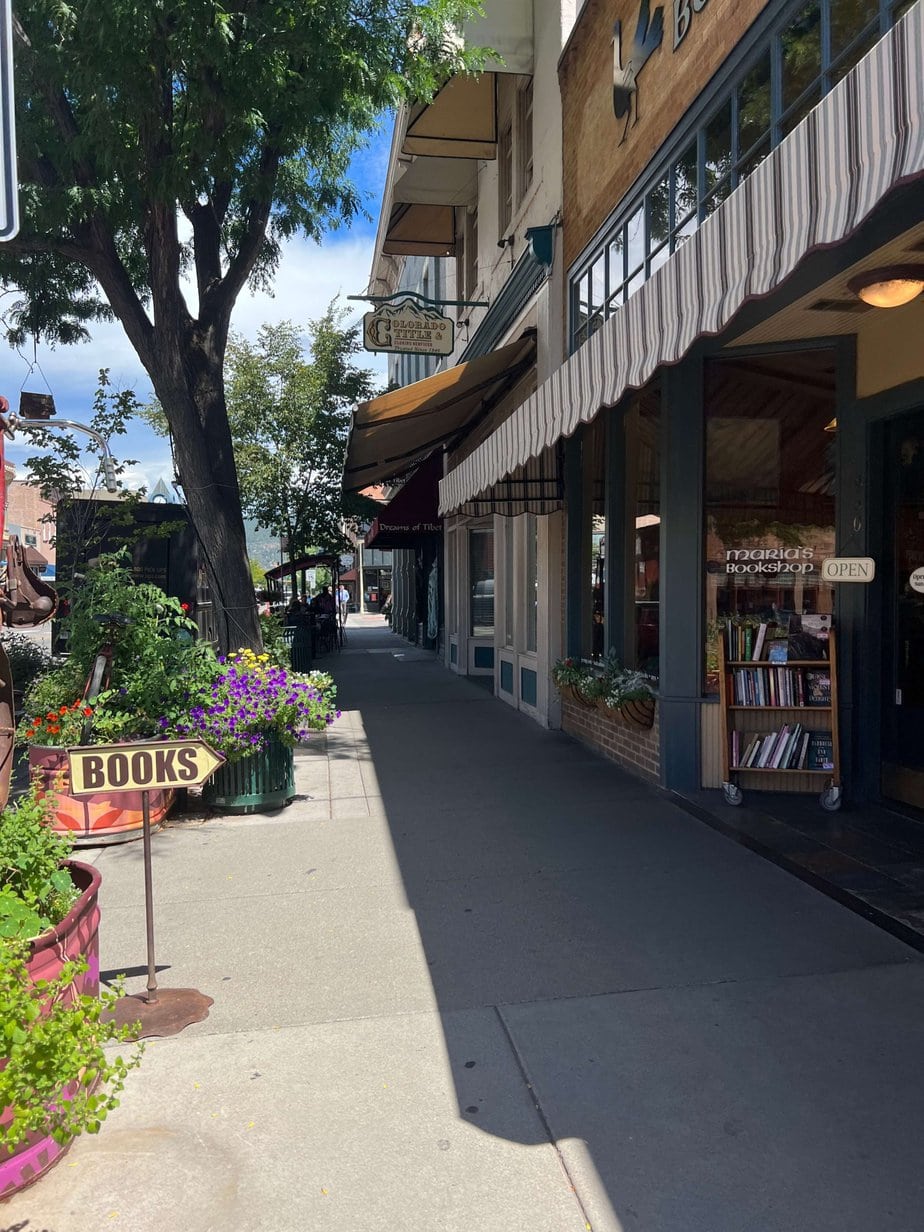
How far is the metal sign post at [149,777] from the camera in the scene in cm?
368

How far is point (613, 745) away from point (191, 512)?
4.58m

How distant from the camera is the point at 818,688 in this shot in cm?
652

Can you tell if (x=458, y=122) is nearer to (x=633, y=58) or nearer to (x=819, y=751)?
(x=633, y=58)

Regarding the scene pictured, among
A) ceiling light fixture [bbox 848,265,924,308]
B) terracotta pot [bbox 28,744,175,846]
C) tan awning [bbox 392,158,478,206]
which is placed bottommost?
terracotta pot [bbox 28,744,175,846]

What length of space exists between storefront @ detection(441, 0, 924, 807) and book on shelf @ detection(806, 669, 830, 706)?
116 mm

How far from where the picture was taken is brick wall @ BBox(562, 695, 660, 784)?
7.46 metres

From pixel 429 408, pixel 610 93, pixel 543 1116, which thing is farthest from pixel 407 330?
pixel 543 1116

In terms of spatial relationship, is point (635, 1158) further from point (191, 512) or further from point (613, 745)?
point (191, 512)

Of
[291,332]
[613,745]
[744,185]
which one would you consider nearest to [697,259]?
[744,185]

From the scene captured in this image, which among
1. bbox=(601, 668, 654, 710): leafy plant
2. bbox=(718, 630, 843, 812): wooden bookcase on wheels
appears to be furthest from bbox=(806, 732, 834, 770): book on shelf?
bbox=(601, 668, 654, 710): leafy plant

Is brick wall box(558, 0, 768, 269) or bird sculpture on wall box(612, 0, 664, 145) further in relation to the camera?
bird sculpture on wall box(612, 0, 664, 145)

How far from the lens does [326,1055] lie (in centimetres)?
345

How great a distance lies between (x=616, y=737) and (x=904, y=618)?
285 cm

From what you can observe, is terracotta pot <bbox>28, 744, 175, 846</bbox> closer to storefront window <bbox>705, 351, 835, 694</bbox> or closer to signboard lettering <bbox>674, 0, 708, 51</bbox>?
storefront window <bbox>705, 351, 835, 694</bbox>
